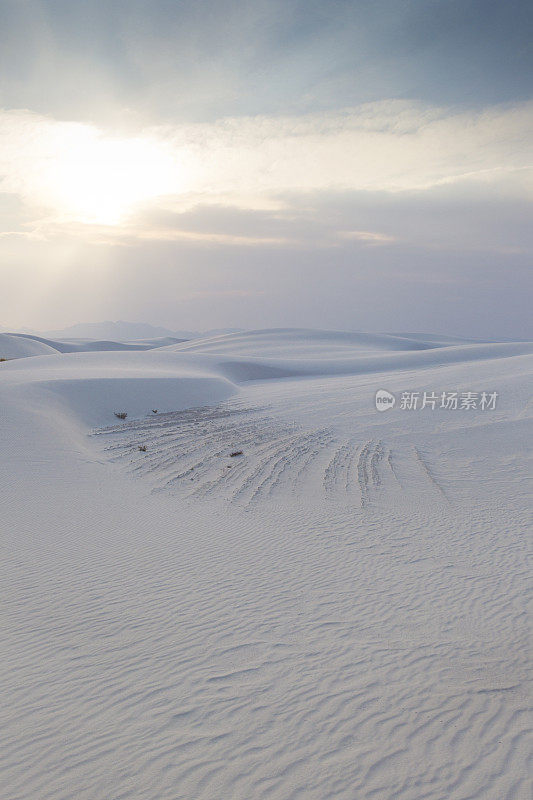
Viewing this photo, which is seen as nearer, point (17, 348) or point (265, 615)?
point (265, 615)

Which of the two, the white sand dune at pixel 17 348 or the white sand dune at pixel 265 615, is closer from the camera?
the white sand dune at pixel 265 615

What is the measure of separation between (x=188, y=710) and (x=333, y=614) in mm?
1978

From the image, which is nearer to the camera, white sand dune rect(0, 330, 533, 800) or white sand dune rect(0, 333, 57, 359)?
white sand dune rect(0, 330, 533, 800)

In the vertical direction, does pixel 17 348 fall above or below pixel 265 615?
above

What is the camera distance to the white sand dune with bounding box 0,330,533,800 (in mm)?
3379

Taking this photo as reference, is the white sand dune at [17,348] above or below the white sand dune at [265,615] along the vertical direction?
above

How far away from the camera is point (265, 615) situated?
17.4 feet

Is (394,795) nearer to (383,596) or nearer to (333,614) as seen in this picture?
(333,614)

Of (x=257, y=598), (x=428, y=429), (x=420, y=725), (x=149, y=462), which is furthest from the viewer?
(x=428, y=429)

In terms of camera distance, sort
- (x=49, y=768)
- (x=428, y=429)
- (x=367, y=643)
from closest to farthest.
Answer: (x=49, y=768) < (x=367, y=643) < (x=428, y=429)

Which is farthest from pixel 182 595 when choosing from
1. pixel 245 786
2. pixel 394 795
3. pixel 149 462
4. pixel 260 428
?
pixel 260 428

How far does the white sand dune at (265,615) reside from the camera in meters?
3.38

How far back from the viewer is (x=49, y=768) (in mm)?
3332

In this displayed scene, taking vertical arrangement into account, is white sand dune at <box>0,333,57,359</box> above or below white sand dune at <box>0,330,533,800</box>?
above
